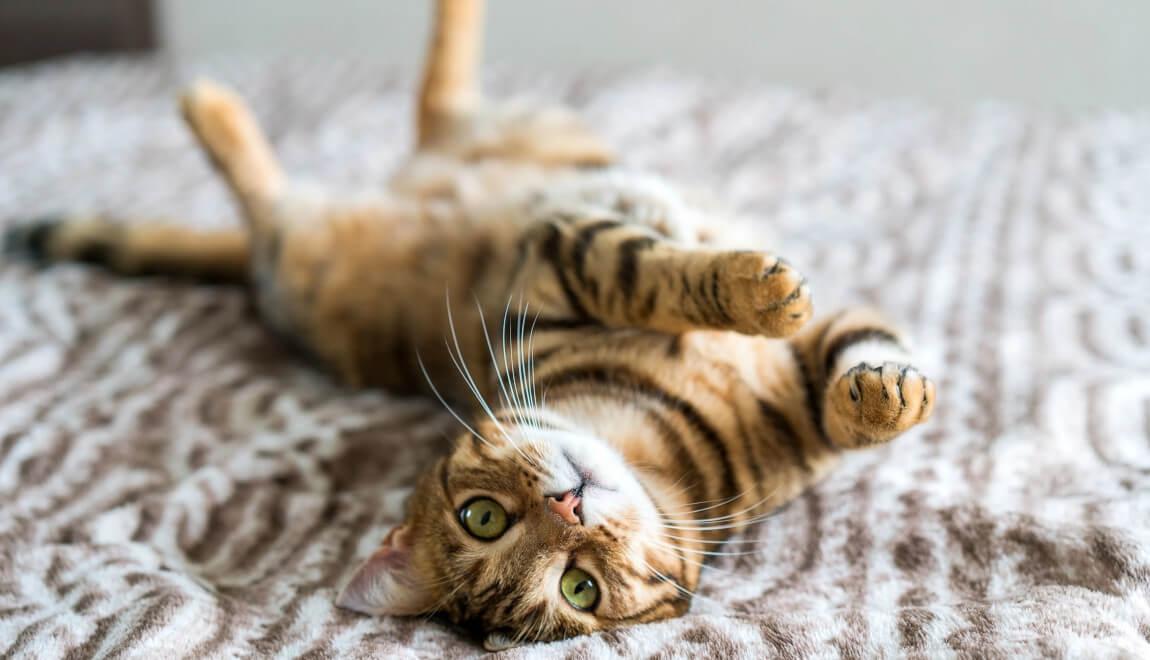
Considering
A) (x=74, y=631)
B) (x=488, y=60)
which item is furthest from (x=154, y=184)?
(x=74, y=631)

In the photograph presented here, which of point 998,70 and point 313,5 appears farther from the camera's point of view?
point 313,5

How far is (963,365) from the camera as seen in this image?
1.40 meters

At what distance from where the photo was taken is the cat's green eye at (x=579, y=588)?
965 millimetres

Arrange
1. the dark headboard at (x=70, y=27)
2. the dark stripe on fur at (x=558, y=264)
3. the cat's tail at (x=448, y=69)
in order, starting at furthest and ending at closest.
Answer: the dark headboard at (x=70, y=27)
the cat's tail at (x=448, y=69)
the dark stripe on fur at (x=558, y=264)

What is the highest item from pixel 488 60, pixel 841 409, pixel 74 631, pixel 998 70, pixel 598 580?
pixel 998 70

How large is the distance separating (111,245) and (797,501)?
1353 millimetres

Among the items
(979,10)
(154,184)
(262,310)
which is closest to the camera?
(262,310)

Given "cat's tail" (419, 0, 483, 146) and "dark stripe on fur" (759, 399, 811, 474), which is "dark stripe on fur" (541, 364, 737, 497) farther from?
"cat's tail" (419, 0, 483, 146)

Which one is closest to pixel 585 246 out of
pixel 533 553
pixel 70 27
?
pixel 533 553

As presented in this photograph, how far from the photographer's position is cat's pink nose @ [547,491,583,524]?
951 millimetres

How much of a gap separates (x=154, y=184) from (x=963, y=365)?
180 cm

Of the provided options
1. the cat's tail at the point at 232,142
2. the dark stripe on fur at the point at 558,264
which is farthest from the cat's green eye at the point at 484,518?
the cat's tail at the point at 232,142

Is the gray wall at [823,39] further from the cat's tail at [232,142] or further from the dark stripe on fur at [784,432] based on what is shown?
the dark stripe on fur at [784,432]

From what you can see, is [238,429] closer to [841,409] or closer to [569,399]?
[569,399]
